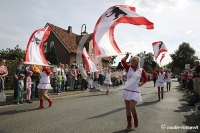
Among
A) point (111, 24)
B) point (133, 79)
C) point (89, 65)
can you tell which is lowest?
point (133, 79)

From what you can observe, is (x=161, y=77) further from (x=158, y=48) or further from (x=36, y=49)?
(x=36, y=49)

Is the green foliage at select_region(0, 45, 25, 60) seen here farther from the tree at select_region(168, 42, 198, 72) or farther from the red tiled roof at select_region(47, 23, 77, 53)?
the tree at select_region(168, 42, 198, 72)

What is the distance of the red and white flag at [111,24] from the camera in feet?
16.2

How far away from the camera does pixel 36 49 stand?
7523 millimetres

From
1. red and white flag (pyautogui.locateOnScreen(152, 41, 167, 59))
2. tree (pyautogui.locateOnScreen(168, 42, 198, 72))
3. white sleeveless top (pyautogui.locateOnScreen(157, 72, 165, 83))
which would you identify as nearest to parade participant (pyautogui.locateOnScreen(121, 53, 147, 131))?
white sleeveless top (pyautogui.locateOnScreen(157, 72, 165, 83))

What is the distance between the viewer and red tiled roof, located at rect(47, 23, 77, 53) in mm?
30688

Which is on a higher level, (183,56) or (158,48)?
(183,56)

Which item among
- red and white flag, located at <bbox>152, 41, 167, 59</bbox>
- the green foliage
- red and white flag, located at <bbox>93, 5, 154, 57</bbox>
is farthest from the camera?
the green foliage

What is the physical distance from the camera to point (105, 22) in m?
5.18

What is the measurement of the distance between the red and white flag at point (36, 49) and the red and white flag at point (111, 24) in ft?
10.7

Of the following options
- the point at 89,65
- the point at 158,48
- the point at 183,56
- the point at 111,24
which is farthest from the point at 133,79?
the point at 183,56

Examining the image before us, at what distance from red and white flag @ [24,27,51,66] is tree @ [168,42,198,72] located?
73.0 m

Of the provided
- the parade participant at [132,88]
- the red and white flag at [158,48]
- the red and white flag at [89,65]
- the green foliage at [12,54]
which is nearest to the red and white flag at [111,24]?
the parade participant at [132,88]

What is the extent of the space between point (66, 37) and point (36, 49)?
83.8 ft
